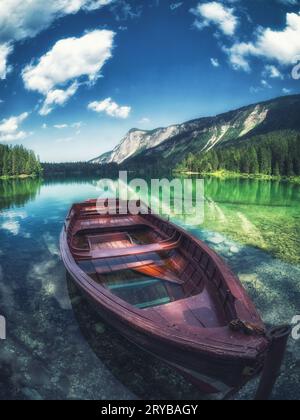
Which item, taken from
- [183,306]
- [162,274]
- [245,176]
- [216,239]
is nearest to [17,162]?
[245,176]

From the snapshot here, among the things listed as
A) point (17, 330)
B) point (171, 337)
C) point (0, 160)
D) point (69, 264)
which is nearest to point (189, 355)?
point (171, 337)

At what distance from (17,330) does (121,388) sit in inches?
192

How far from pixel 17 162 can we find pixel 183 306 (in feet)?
404

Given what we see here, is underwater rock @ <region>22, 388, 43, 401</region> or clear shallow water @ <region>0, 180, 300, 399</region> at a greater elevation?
clear shallow water @ <region>0, 180, 300, 399</region>

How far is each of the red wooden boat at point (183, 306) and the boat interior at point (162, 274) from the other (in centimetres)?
3

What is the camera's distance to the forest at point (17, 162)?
4284 inches

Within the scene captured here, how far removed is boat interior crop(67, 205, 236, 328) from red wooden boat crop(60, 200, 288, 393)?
0.03 meters

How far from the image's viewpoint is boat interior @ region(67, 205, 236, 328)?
25.0 feet

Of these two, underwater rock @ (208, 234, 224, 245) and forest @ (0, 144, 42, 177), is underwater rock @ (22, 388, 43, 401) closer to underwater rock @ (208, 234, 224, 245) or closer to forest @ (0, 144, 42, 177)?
underwater rock @ (208, 234, 224, 245)

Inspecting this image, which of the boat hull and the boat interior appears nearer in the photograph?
the boat hull

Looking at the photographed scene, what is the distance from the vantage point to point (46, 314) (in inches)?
425

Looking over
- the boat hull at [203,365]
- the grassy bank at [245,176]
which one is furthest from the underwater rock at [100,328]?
the grassy bank at [245,176]

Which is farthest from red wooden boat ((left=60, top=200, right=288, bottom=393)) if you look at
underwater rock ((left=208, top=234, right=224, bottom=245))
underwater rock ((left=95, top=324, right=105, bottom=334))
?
underwater rock ((left=208, top=234, right=224, bottom=245))

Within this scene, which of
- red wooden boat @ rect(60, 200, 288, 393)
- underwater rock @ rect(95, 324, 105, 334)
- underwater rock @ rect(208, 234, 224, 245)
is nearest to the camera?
red wooden boat @ rect(60, 200, 288, 393)
